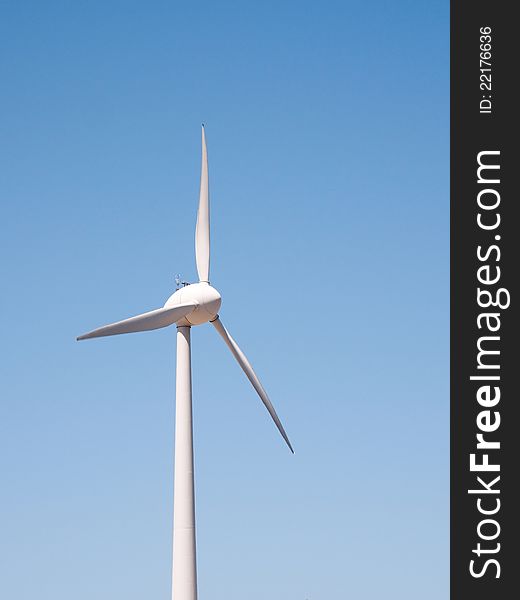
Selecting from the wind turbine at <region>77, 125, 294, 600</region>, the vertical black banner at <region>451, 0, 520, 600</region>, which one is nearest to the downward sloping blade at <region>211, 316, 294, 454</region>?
the wind turbine at <region>77, 125, 294, 600</region>

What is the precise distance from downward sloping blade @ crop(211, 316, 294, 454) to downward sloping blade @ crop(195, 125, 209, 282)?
2955 millimetres

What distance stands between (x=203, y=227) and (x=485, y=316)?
32.7m

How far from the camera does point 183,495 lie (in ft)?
242

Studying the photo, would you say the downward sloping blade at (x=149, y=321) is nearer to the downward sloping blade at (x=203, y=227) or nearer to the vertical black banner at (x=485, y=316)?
the downward sloping blade at (x=203, y=227)

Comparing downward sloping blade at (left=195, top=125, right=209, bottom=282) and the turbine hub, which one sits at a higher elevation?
downward sloping blade at (left=195, top=125, right=209, bottom=282)

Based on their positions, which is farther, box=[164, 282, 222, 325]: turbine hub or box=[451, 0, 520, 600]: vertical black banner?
box=[164, 282, 222, 325]: turbine hub

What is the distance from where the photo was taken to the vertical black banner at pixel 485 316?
49.6 metres

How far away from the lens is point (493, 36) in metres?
52.7

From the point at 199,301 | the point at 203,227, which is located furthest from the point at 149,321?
the point at 203,227

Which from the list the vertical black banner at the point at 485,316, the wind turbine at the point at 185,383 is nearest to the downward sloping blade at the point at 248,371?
the wind turbine at the point at 185,383

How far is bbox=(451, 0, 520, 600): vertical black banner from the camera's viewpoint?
49625mm

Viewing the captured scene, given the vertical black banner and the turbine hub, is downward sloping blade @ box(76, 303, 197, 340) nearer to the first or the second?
the turbine hub

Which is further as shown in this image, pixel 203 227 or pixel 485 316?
pixel 203 227

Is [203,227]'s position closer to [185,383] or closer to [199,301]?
[199,301]
